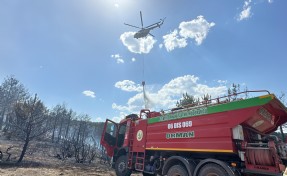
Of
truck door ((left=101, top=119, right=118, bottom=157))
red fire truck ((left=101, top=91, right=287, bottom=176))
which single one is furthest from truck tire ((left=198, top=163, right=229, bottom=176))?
truck door ((left=101, top=119, right=118, bottom=157))

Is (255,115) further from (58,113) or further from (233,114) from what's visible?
(58,113)

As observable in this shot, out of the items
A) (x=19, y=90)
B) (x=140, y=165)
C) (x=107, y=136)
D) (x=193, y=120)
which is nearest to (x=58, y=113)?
(x=19, y=90)

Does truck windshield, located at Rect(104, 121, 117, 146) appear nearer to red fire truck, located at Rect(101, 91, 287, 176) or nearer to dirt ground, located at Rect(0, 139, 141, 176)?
dirt ground, located at Rect(0, 139, 141, 176)

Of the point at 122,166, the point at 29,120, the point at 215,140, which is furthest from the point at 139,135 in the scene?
the point at 29,120

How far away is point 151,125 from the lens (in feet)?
31.6

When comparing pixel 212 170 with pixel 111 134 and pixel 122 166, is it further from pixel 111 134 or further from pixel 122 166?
pixel 111 134

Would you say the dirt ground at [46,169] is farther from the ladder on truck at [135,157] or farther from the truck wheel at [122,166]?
the ladder on truck at [135,157]

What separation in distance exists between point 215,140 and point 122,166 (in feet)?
19.8

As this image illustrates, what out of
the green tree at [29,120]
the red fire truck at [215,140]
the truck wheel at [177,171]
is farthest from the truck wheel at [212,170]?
the green tree at [29,120]

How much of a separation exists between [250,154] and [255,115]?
1.11 m

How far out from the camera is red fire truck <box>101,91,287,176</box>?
19.4ft

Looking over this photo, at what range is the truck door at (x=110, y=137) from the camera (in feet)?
40.2

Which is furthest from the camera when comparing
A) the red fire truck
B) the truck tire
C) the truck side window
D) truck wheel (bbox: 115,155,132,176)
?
the truck side window

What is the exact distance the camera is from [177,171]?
302 inches
